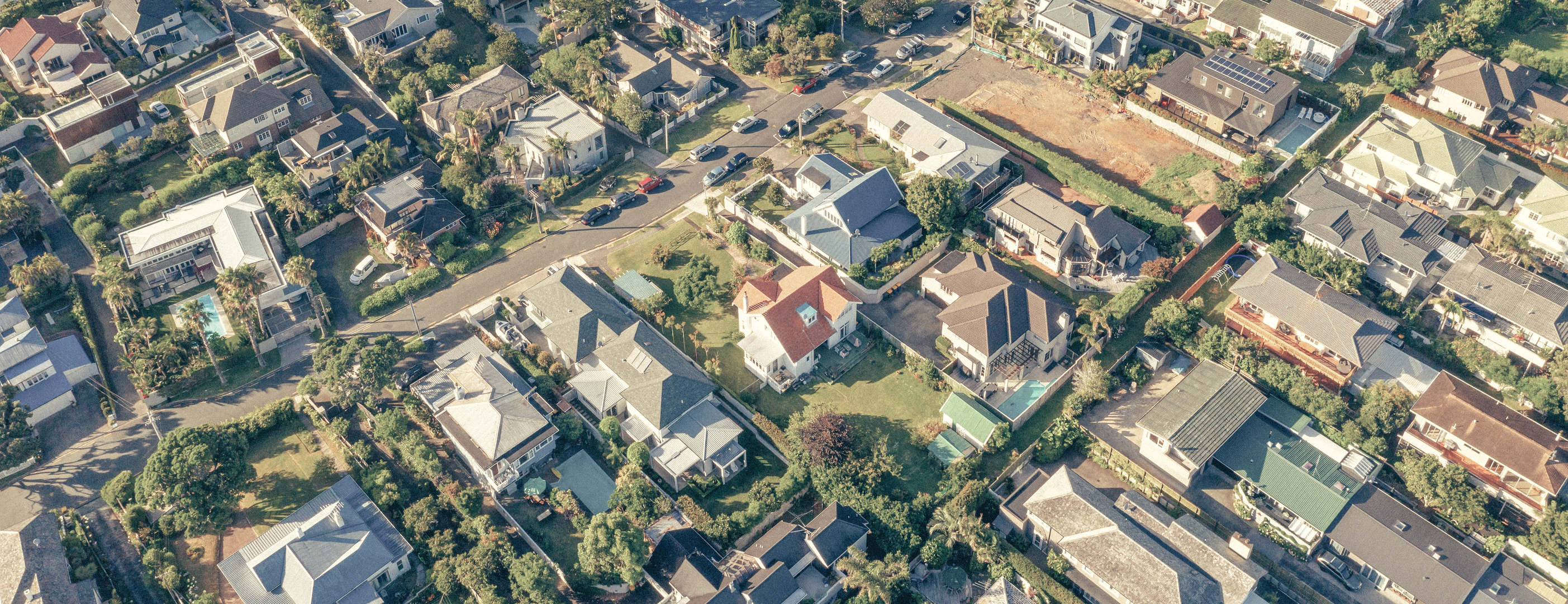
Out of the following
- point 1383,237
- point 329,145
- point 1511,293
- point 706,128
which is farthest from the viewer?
point 706,128

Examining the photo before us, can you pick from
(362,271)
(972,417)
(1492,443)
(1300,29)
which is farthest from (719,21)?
(1492,443)

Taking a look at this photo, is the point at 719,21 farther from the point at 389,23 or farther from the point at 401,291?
the point at 401,291

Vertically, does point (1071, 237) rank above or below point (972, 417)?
above

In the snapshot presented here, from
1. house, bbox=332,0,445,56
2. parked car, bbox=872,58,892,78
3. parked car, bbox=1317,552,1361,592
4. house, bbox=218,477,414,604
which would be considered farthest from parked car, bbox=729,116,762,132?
parked car, bbox=1317,552,1361,592

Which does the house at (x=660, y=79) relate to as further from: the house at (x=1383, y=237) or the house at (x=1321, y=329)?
the house at (x=1383, y=237)

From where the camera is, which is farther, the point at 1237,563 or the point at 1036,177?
the point at 1036,177

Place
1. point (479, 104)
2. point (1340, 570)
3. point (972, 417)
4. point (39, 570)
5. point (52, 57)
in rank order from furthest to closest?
1. point (52, 57)
2. point (479, 104)
3. point (972, 417)
4. point (1340, 570)
5. point (39, 570)

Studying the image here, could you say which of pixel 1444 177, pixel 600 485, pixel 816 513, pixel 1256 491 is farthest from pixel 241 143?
pixel 1444 177

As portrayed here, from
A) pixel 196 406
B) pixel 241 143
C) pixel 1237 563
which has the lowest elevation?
pixel 1237 563

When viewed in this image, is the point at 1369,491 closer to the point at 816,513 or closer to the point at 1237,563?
the point at 1237,563
